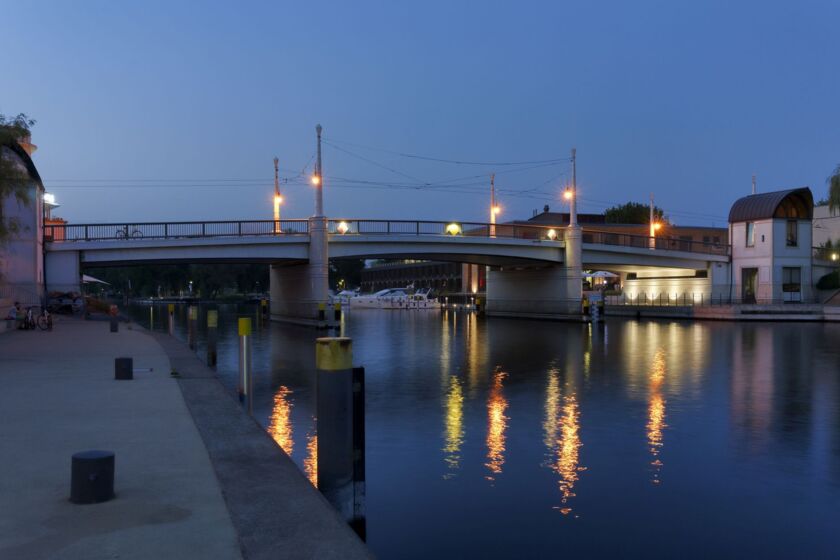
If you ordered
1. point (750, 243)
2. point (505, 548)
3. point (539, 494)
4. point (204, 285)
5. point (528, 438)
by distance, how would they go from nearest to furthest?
point (505, 548) < point (539, 494) < point (528, 438) < point (750, 243) < point (204, 285)

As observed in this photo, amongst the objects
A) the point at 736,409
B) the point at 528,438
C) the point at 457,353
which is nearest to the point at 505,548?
the point at 528,438

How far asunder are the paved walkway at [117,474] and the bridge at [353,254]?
28646 mm

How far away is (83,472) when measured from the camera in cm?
544

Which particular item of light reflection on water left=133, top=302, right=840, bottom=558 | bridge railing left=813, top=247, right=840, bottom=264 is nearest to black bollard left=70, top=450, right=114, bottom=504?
light reflection on water left=133, top=302, right=840, bottom=558

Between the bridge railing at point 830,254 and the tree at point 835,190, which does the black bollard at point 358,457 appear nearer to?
the tree at point 835,190

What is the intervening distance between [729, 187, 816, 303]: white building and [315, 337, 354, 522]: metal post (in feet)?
183

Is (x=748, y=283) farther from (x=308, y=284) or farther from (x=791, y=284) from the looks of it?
(x=308, y=284)

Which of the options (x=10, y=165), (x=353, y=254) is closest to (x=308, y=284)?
(x=353, y=254)

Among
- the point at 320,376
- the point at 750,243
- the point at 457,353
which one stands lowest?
the point at 457,353

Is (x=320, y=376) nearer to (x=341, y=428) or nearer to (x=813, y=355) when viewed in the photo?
(x=341, y=428)

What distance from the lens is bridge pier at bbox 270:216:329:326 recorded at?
43.6 meters

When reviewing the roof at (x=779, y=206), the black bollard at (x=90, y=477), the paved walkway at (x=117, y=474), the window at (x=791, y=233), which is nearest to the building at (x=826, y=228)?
the roof at (x=779, y=206)

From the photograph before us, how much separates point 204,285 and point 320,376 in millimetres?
123610

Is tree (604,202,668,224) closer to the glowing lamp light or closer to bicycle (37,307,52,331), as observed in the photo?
the glowing lamp light
